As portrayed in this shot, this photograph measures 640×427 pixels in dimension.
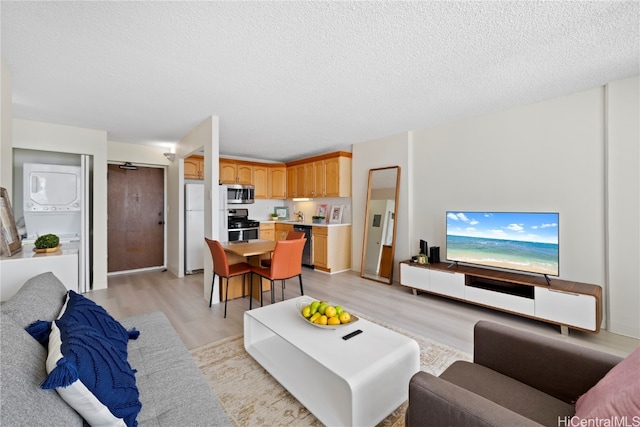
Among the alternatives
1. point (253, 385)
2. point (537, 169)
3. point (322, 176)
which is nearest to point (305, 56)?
point (253, 385)

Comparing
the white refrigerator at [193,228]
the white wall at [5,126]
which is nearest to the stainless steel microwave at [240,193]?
the white refrigerator at [193,228]

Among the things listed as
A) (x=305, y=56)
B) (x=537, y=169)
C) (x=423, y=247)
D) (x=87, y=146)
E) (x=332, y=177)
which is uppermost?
(x=305, y=56)

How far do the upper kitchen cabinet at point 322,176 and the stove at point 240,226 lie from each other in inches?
49.1

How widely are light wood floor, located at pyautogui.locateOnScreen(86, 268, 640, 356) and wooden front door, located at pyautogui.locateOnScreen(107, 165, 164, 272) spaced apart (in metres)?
0.51

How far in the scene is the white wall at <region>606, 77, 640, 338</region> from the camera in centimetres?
258

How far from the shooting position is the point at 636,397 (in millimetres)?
763

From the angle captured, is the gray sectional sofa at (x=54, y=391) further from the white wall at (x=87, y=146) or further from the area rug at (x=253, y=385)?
the white wall at (x=87, y=146)

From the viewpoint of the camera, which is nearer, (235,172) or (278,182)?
(235,172)

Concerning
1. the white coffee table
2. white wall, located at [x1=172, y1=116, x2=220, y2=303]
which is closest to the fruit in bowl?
the white coffee table

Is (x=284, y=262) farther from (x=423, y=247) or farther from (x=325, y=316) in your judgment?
(x=423, y=247)

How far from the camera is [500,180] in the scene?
348 centimetres

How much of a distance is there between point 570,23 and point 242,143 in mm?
4449

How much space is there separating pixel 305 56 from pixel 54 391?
232 cm

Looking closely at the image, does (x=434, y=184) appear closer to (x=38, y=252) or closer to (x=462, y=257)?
(x=462, y=257)
